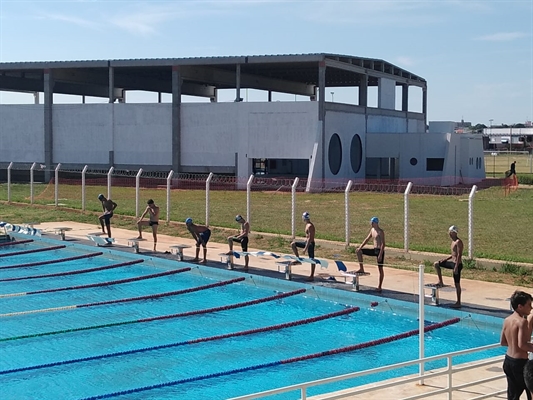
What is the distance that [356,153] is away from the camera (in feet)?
155

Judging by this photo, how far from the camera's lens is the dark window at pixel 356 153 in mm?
46719

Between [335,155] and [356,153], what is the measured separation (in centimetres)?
288

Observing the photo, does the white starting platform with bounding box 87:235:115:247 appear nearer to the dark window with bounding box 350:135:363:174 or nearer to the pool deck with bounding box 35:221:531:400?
the pool deck with bounding box 35:221:531:400

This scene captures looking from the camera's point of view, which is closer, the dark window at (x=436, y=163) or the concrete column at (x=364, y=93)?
the dark window at (x=436, y=163)

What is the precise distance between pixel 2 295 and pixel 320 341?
7.48 m

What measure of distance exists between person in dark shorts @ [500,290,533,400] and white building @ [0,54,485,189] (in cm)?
3248

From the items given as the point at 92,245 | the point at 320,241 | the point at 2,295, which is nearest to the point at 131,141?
the point at 92,245

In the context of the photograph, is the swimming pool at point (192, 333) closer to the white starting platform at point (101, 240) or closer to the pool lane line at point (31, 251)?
the white starting platform at point (101, 240)

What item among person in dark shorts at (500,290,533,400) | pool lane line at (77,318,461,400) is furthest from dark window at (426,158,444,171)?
person in dark shorts at (500,290,533,400)

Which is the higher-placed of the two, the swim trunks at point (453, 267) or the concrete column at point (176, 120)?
the concrete column at point (176, 120)

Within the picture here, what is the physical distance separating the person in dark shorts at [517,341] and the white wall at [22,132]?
44.4 metres

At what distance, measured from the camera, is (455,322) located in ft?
46.0

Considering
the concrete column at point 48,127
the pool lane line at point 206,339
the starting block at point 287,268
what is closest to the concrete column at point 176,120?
the concrete column at point 48,127

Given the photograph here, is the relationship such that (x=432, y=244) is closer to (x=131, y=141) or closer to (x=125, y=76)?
(x=131, y=141)
